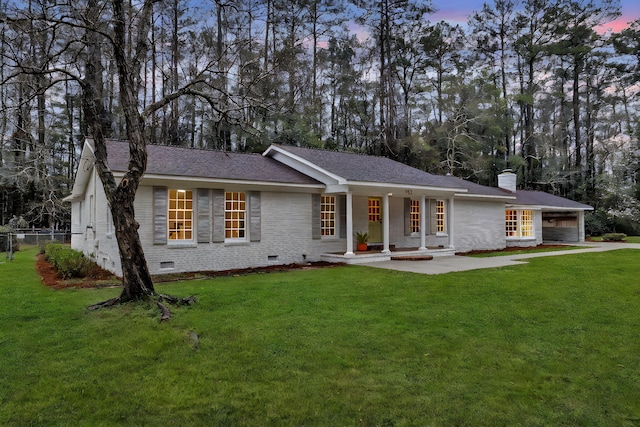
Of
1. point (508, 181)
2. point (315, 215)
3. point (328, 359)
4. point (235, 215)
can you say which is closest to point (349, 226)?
point (315, 215)

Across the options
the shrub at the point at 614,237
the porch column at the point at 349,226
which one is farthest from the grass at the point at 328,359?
the shrub at the point at 614,237

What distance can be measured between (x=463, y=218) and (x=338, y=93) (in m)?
18.0

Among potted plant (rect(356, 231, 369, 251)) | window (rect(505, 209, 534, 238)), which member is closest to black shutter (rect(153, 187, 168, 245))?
potted plant (rect(356, 231, 369, 251))

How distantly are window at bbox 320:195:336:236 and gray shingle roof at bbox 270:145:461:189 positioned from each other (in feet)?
4.01

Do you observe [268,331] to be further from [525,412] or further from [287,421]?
[525,412]

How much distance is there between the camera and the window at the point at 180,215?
37.3 feet

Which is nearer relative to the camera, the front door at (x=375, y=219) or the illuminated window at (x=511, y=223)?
the front door at (x=375, y=219)

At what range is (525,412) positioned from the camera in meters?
3.34

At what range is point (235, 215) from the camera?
12.3 metres

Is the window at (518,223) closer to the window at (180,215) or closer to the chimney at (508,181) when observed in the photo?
the chimney at (508,181)

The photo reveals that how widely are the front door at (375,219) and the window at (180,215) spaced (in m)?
7.11

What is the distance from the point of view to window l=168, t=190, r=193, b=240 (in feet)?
37.3

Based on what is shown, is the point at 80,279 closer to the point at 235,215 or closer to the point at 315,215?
the point at 235,215

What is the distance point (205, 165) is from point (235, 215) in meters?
1.81
